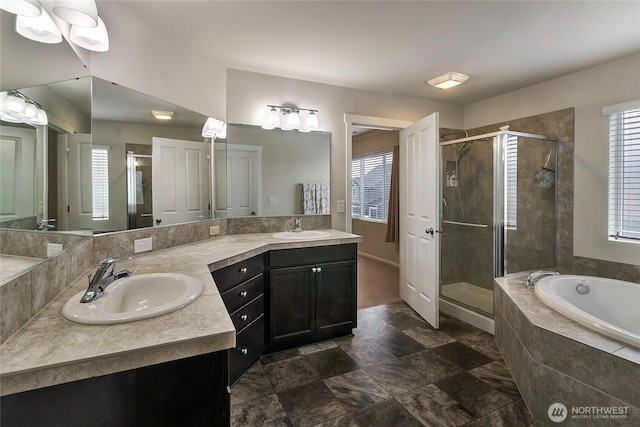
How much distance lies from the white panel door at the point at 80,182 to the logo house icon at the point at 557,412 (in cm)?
260

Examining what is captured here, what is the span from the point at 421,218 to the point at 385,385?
162 centimetres

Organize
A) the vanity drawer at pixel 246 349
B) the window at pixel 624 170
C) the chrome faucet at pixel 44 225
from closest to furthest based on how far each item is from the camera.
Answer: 1. the chrome faucet at pixel 44 225
2. the vanity drawer at pixel 246 349
3. the window at pixel 624 170

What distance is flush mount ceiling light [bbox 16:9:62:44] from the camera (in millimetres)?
1020

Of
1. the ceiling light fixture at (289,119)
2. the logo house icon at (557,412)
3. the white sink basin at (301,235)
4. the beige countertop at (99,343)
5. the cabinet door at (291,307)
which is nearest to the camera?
the beige countertop at (99,343)

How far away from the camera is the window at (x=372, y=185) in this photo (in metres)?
5.46

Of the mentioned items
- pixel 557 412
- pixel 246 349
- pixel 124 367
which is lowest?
pixel 557 412

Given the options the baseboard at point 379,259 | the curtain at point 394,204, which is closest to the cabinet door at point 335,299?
the curtain at point 394,204

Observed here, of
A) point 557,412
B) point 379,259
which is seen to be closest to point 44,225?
point 557,412

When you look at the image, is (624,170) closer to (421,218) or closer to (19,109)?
(421,218)

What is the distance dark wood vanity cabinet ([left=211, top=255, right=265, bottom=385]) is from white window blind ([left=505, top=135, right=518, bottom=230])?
231 cm

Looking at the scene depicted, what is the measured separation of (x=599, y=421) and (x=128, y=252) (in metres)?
2.66

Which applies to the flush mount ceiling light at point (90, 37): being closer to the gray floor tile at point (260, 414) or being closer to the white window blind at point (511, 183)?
the gray floor tile at point (260, 414)

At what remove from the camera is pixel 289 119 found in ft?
9.49

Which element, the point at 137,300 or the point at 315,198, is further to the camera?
the point at 315,198
